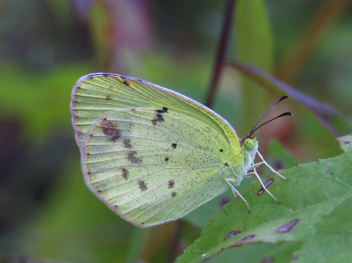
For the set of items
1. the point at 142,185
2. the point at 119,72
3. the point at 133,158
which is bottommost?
the point at 142,185

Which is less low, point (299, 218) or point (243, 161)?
point (299, 218)

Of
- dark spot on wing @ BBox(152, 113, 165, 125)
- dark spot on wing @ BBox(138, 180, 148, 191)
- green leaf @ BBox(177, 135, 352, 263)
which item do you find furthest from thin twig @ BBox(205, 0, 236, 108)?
green leaf @ BBox(177, 135, 352, 263)

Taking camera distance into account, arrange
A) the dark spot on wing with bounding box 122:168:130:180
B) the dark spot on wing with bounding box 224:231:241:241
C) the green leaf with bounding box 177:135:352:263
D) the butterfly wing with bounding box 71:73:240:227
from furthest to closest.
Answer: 1. the dark spot on wing with bounding box 122:168:130:180
2. the butterfly wing with bounding box 71:73:240:227
3. the dark spot on wing with bounding box 224:231:241:241
4. the green leaf with bounding box 177:135:352:263

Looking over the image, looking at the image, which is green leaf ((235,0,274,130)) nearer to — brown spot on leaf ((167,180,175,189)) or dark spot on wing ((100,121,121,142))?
brown spot on leaf ((167,180,175,189))

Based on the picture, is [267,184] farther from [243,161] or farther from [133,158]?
[133,158]

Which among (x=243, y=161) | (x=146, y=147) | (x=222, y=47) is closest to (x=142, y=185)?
(x=146, y=147)

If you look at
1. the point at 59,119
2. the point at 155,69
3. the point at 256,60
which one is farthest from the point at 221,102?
the point at 59,119

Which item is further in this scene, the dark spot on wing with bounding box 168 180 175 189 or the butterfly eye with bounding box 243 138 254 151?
the dark spot on wing with bounding box 168 180 175 189
